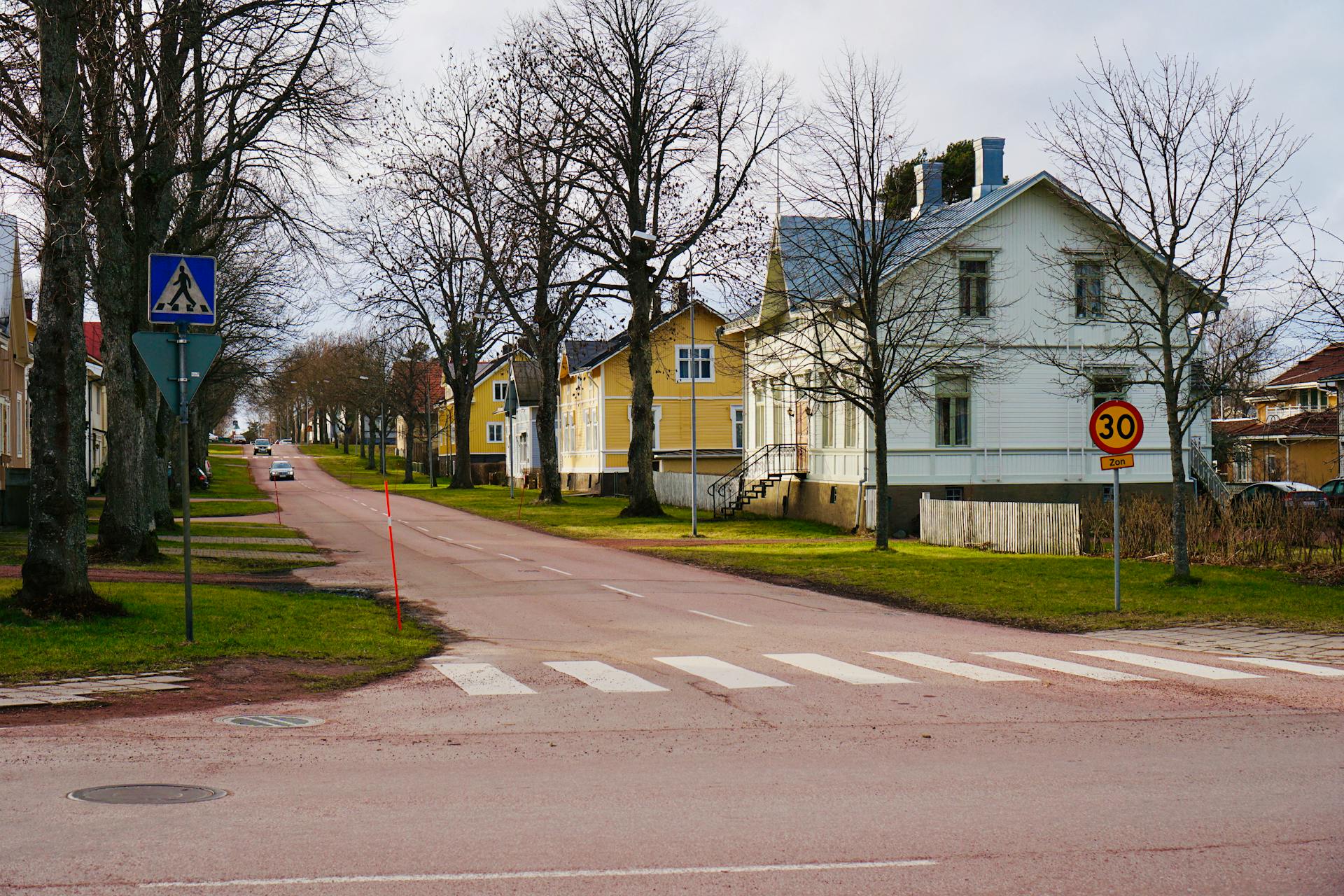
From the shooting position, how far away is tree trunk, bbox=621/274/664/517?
137 feet

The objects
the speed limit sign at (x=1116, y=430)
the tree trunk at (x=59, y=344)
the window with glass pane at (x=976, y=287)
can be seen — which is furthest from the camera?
the window with glass pane at (x=976, y=287)

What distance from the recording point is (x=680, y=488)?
5031 cm

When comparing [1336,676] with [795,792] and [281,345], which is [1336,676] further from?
[281,345]

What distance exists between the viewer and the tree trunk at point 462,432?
228 feet

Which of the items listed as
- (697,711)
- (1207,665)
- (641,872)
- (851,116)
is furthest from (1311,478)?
(641,872)

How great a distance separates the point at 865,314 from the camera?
91.4ft

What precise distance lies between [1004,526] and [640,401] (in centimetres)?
1662

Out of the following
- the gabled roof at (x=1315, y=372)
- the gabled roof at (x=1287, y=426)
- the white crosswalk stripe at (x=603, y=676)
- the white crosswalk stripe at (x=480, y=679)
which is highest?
the gabled roof at (x=1315, y=372)

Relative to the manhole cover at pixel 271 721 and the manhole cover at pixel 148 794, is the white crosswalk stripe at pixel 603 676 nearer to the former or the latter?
the manhole cover at pixel 271 721

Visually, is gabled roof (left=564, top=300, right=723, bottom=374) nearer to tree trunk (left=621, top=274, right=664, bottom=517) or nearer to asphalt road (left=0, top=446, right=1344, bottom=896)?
tree trunk (left=621, top=274, right=664, bottom=517)

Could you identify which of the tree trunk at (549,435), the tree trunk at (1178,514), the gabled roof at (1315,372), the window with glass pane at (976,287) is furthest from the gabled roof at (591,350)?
the tree trunk at (1178,514)

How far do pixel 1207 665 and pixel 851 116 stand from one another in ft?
57.6

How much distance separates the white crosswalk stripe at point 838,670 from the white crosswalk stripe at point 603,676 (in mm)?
1781

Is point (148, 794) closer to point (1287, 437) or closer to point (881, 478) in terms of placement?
point (881, 478)
